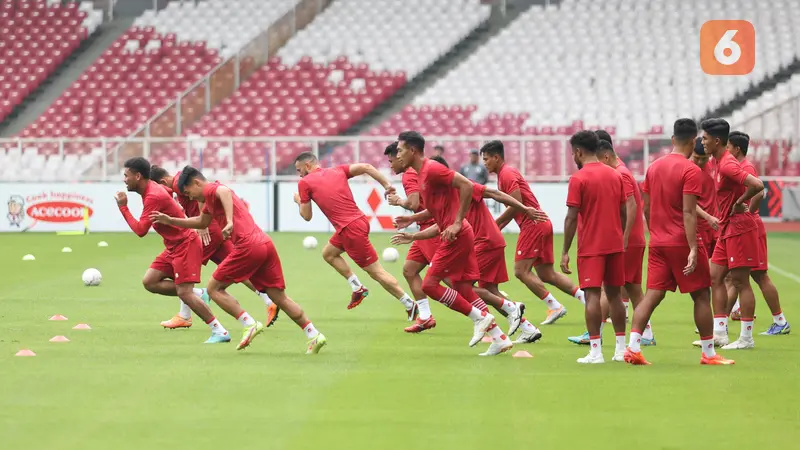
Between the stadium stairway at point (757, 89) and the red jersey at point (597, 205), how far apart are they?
88.2 feet

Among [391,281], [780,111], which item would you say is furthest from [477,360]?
[780,111]

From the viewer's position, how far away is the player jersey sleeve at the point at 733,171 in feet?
36.2

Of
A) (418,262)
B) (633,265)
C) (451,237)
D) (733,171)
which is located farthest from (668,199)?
(418,262)

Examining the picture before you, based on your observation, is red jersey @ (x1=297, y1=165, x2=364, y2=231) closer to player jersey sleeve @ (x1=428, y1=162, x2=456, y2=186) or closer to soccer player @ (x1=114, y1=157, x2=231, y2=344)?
soccer player @ (x1=114, y1=157, x2=231, y2=344)

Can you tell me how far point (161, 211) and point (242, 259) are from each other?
1.60 metres

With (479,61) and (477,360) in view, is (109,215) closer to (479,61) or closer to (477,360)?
(479,61)

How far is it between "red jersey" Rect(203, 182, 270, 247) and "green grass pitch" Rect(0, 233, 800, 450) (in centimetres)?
97

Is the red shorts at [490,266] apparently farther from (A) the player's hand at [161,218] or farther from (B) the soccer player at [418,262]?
(A) the player's hand at [161,218]

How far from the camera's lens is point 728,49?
4103 centimetres

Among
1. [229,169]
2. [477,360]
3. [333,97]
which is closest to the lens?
[477,360]

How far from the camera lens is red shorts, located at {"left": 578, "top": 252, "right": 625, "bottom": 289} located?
33.1ft

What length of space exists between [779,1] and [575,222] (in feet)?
111

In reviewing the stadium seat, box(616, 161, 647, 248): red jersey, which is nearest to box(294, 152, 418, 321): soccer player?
box(616, 161, 647, 248): red jersey

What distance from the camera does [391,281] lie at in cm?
1342
